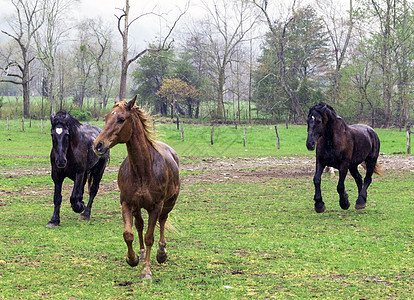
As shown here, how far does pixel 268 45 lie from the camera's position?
5366 cm

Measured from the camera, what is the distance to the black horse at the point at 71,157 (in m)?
8.73

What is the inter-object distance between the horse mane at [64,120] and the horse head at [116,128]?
341cm

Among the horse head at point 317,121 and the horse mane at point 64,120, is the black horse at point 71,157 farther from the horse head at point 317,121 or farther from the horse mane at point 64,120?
the horse head at point 317,121

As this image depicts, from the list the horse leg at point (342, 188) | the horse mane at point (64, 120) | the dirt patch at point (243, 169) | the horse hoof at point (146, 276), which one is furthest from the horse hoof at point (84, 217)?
the horse leg at point (342, 188)

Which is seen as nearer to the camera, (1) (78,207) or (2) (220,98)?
(1) (78,207)

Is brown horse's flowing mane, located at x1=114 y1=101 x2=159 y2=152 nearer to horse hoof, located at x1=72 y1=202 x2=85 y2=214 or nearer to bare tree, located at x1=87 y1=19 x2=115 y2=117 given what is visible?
horse hoof, located at x1=72 y1=202 x2=85 y2=214

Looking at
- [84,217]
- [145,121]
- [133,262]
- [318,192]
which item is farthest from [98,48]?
[133,262]

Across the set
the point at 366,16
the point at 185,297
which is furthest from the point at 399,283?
the point at 366,16

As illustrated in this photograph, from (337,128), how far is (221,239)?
3.95 meters

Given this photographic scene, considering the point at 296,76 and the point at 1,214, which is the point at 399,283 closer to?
the point at 1,214

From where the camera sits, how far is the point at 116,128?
556 centimetres

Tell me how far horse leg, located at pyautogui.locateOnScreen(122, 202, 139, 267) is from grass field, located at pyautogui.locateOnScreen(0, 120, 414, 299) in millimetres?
195

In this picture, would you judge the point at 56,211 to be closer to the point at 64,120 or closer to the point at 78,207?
the point at 78,207

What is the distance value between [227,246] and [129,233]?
220 cm
